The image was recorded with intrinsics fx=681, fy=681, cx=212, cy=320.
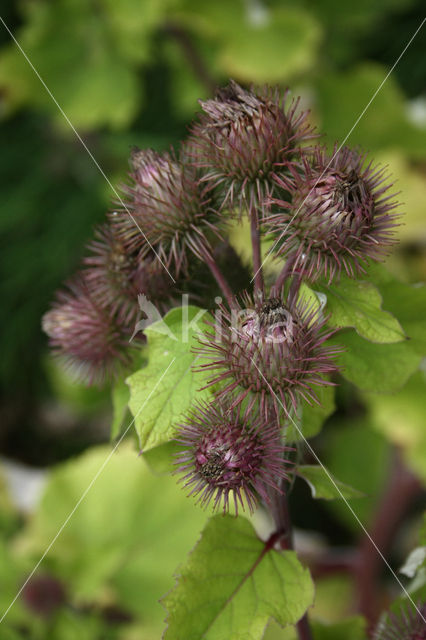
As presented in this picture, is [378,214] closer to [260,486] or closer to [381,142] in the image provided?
[260,486]

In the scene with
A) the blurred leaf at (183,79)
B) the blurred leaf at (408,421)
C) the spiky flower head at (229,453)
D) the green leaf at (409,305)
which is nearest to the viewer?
the spiky flower head at (229,453)

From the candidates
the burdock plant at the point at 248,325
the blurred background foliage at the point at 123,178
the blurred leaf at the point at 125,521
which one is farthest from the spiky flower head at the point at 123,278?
the blurred leaf at the point at 125,521

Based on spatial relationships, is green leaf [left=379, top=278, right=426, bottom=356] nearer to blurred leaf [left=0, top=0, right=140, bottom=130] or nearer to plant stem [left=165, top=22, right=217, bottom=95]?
plant stem [left=165, top=22, right=217, bottom=95]

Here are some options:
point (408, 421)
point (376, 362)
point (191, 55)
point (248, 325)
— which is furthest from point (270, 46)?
point (248, 325)

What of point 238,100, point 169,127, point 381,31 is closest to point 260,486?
point 238,100

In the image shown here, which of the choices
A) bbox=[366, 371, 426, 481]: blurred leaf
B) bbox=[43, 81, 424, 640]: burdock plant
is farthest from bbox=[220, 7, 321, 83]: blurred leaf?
bbox=[43, 81, 424, 640]: burdock plant

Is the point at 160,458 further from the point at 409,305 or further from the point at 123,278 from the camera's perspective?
the point at 409,305

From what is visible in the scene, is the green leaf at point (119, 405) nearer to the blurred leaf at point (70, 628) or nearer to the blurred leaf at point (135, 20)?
the blurred leaf at point (70, 628)

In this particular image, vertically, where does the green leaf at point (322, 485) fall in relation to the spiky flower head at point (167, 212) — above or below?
below
